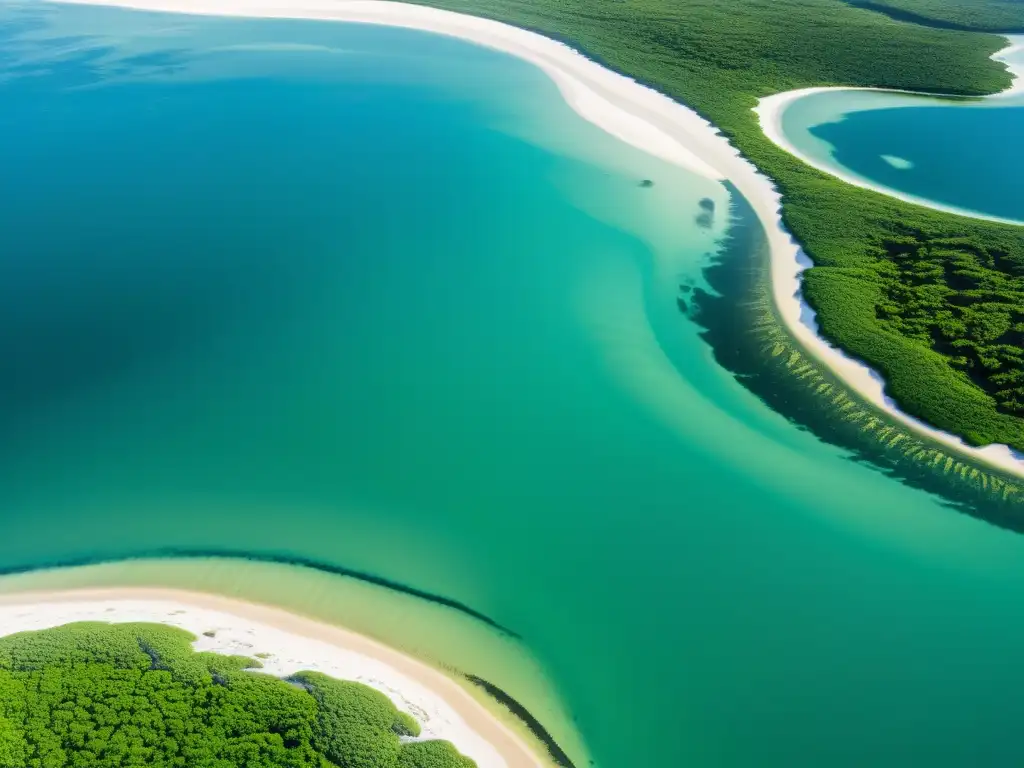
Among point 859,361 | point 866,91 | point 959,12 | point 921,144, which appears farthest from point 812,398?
point 959,12

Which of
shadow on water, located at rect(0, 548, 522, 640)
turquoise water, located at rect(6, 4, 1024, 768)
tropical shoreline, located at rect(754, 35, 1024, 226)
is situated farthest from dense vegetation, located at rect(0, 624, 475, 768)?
tropical shoreline, located at rect(754, 35, 1024, 226)

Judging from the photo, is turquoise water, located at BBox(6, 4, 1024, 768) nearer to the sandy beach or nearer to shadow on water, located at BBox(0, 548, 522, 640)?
shadow on water, located at BBox(0, 548, 522, 640)

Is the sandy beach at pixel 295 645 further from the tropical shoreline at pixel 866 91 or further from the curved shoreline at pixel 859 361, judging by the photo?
the tropical shoreline at pixel 866 91

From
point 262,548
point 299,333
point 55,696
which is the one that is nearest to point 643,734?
point 262,548

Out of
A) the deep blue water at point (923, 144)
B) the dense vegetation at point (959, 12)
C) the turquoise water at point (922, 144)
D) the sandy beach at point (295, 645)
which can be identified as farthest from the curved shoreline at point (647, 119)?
the dense vegetation at point (959, 12)

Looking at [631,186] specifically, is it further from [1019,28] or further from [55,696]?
[1019,28]

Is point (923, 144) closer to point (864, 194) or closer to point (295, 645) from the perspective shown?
point (864, 194)
